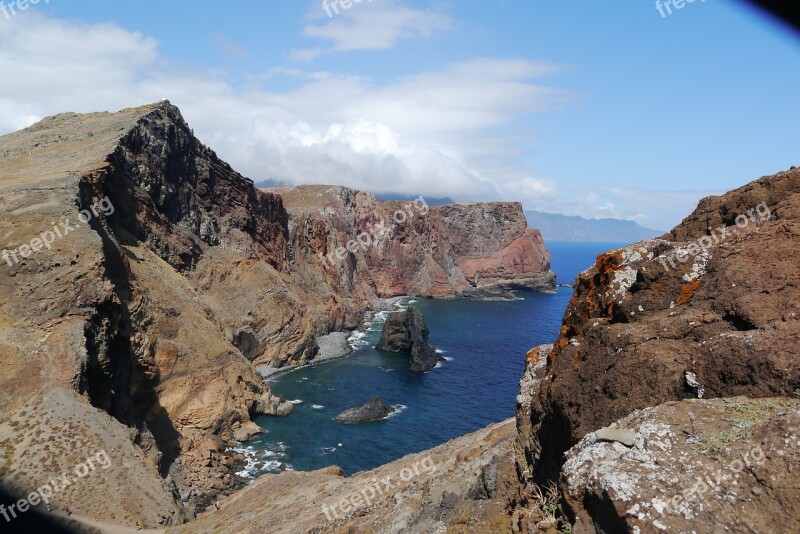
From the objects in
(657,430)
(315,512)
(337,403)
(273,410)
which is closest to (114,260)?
(273,410)

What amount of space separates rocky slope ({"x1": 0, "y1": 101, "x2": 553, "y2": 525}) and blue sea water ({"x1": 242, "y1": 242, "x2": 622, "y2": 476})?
3.52 m

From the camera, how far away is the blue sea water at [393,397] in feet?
151

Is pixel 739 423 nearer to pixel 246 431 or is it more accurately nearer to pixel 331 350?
pixel 246 431

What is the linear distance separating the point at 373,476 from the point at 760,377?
66.2 feet

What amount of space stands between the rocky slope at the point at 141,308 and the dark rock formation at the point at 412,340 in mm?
12168

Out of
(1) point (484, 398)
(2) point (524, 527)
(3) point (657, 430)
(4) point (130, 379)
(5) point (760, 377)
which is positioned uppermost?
(5) point (760, 377)

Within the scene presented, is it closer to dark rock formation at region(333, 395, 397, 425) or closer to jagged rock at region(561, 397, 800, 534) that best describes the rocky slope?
dark rock formation at region(333, 395, 397, 425)

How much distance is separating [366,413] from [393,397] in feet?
24.6

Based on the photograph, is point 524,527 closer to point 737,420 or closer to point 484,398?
point 737,420

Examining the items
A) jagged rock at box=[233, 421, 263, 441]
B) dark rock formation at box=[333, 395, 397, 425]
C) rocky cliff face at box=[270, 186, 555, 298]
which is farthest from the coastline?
dark rock formation at box=[333, 395, 397, 425]

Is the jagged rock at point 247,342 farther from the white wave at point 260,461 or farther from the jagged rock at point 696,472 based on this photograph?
the jagged rock at point 696,472

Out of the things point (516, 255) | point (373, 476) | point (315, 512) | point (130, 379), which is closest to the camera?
point (315, 512)

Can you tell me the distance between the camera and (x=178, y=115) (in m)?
70.7

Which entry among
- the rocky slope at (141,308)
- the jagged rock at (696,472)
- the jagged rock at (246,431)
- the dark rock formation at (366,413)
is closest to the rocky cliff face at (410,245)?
the rocky slope at (141,308)
